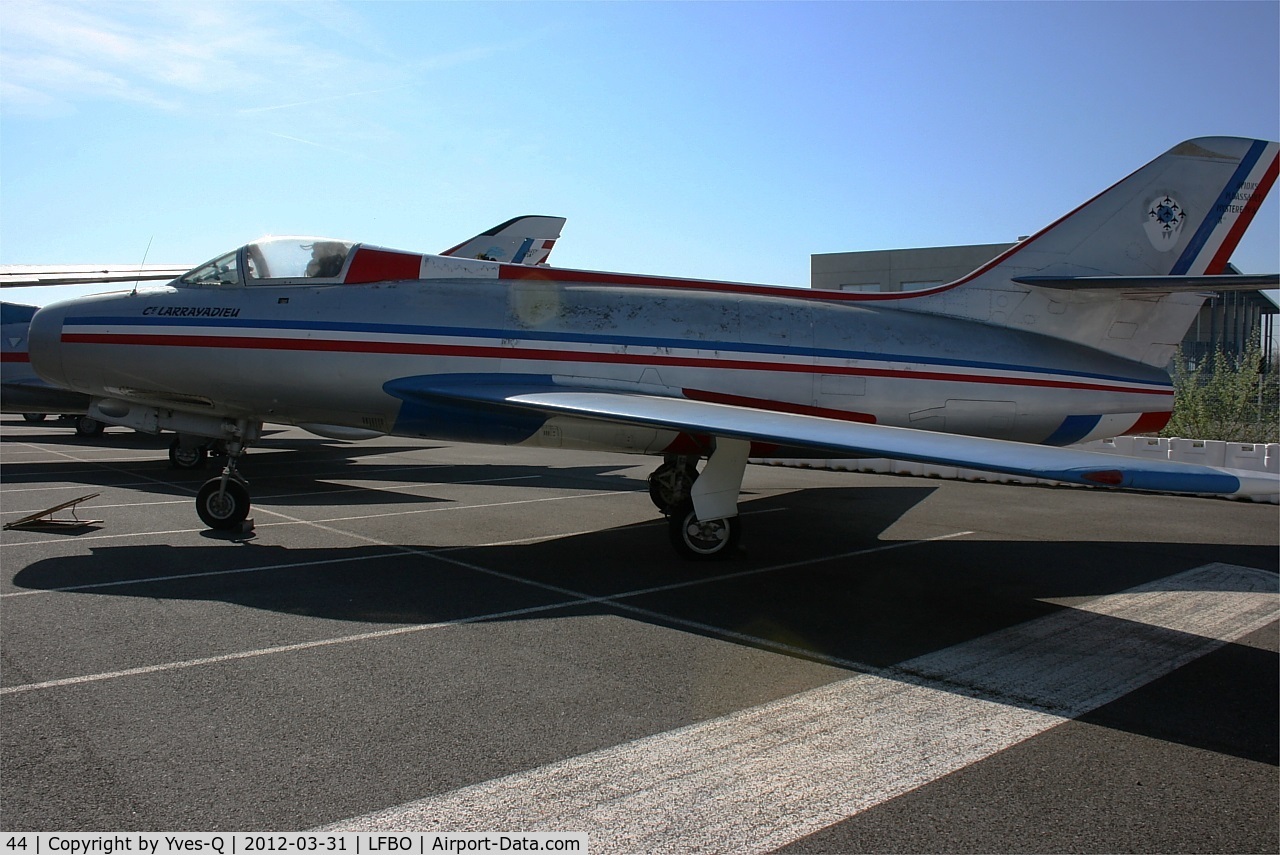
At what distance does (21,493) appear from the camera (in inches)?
500

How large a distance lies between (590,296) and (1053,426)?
17.0 ft

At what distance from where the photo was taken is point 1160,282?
8938 mm

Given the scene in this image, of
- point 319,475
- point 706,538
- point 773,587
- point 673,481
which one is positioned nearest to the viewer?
point 773,587

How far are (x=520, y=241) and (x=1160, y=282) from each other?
17.0m

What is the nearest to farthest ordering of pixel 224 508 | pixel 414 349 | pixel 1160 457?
1. pixel 414 349
2. pixel 224 508
3. pixel 1160 457

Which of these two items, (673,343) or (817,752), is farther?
(673,343)

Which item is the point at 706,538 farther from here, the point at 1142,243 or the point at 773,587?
the point at 1142,243

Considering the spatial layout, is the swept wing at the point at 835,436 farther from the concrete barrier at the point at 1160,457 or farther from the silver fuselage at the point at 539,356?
the concrete barrier at the point at 1160,457

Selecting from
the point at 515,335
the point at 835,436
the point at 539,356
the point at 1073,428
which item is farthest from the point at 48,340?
the point at 1073,428

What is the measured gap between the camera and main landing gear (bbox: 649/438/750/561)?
830 cm

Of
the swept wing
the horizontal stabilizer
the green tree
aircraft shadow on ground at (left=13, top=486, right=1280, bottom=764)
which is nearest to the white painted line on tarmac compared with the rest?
aircraft shadow on ground at (left=13, top=486, right=1280, bottom=764)

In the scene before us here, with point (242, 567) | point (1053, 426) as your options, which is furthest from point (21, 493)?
point (1053, 426)

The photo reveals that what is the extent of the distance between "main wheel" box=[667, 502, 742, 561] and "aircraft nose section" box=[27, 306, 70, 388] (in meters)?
6.44
